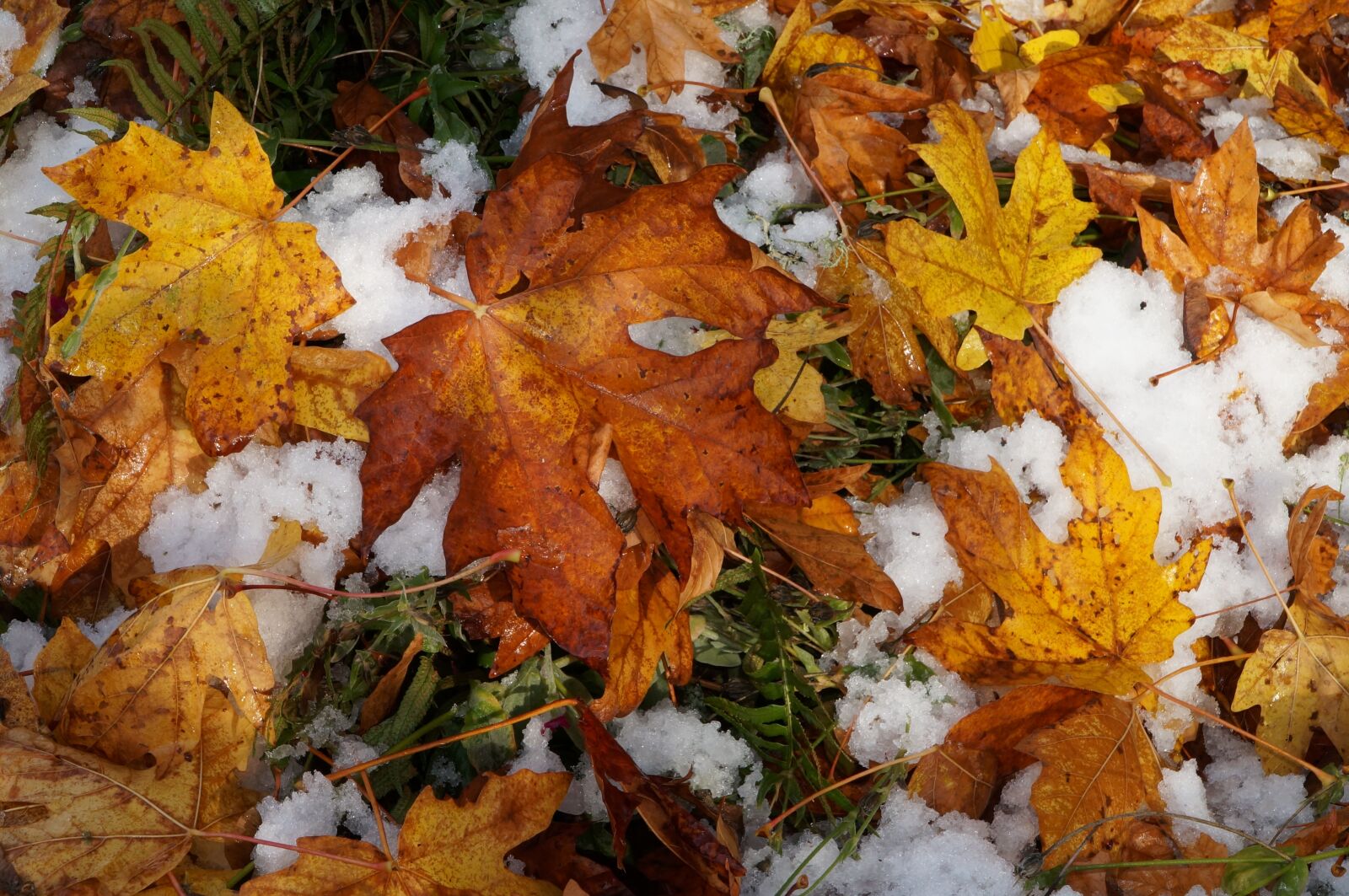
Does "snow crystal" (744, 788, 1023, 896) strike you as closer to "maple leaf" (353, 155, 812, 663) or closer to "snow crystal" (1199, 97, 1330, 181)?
"maple leaf" (353, 155, 812, 663)

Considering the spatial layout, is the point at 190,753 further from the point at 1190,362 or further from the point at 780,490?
the point at 1190,362

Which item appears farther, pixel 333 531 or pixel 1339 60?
pixel 1339 60

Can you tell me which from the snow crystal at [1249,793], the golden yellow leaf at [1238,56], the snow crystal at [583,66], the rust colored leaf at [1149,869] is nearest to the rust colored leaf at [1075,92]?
the golden yellow leaf at [1238,56]

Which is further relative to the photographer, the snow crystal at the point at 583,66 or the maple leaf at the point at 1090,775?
the snow crystal at the point at 583,66

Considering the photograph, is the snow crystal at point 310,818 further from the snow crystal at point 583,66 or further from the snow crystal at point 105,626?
the snow crystal at point 583,66

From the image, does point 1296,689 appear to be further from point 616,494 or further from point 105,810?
point 105,810

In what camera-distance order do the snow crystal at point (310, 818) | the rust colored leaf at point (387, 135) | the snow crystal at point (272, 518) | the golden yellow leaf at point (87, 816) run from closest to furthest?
the golden yellow leaf at point (87, 816)
the snow crystal at point (310, 818)
the snow crystal at point (272, 518)
the rust colored leaf at point (387, 135)

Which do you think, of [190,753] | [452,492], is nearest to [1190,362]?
[452,492]

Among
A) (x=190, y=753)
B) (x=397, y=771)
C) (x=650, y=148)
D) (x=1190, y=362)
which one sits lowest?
(x=397, y=771)
